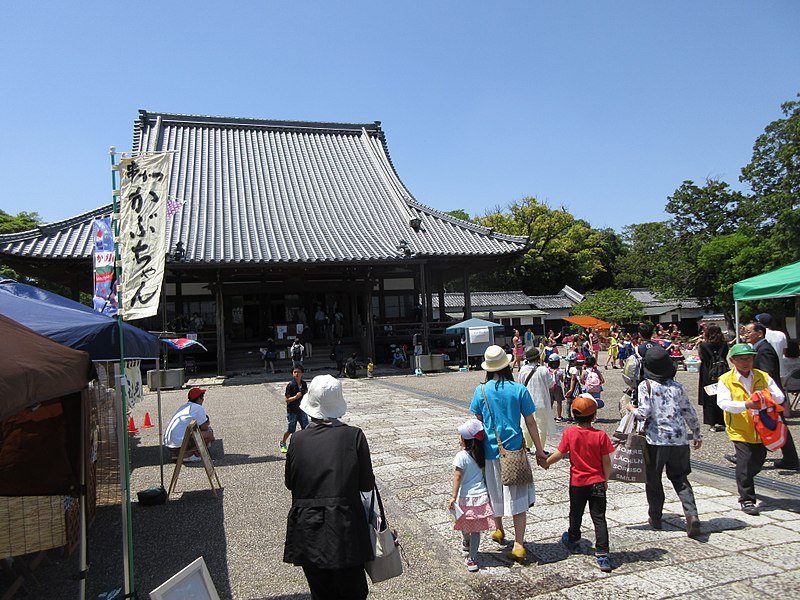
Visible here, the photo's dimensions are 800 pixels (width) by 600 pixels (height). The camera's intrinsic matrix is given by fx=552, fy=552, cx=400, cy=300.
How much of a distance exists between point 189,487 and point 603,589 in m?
4.56

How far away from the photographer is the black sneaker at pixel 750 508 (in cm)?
459

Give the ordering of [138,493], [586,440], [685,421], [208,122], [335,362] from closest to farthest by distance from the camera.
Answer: [586,440], [685,421], [138,493], [335,362], [208,122]

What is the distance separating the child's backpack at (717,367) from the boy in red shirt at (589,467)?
476cm

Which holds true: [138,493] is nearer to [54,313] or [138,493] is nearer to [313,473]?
[54,313]

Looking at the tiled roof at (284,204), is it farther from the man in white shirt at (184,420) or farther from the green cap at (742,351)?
the green cap at (742,351)

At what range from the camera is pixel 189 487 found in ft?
20.3

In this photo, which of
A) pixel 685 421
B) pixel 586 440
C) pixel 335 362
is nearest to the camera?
pixel 586 440

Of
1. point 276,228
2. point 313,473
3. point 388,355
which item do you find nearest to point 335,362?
point 388,355

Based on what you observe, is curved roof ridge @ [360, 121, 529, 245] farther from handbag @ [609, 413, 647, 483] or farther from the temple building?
handbag @ [609, 413, 647, 483]

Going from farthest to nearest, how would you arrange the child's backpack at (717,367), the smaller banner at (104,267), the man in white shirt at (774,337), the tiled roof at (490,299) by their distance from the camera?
the tiled roof at (490,299), the man in white shirt at (774,337), the child's backpack at (717,367), the smaller banner at (104,267)

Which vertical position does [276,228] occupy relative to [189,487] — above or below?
above

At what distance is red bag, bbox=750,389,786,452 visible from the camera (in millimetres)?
4625

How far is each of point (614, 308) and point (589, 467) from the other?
29.3 meters

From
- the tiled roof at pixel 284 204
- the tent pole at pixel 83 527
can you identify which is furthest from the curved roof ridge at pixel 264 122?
the tent pole at pixel 83 527
